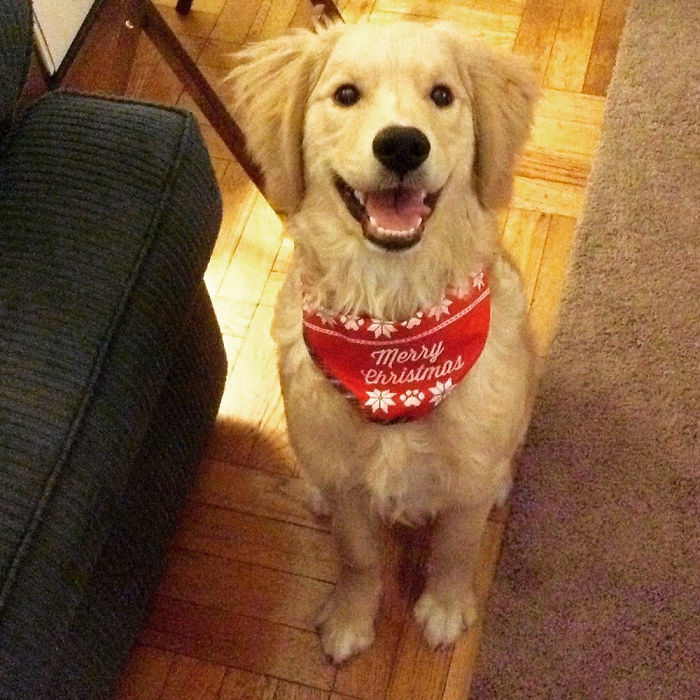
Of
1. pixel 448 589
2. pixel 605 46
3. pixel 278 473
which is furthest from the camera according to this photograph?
pixel 605 46

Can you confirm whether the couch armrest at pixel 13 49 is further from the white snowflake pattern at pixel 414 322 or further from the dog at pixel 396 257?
the white snowflake pattern at pixel 414 322

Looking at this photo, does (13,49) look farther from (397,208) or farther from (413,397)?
(413,397)

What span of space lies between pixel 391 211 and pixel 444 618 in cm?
68

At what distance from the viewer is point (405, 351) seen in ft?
3.73

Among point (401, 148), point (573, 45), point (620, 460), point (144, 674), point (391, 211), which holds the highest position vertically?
point (401, 148)

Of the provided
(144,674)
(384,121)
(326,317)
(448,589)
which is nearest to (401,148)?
(384,121)

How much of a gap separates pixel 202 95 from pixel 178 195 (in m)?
0.66

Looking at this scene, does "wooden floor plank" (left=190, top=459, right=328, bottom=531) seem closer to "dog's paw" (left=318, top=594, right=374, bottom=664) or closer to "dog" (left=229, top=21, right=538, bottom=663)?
"dog's paw" (left=318, top=594, right=374, bottom=664)

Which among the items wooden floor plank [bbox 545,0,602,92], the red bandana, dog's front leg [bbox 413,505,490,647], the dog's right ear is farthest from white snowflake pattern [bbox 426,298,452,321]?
wooden floor plank [bbox 545,0,602,92]

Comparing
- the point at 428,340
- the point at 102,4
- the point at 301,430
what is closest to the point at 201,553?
the point at 301,430

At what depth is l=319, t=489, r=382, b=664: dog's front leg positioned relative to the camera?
1.34 metres

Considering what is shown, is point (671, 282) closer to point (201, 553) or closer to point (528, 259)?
point (528, 259)

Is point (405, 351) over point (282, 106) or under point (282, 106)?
under

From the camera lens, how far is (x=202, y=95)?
5.53 ft
